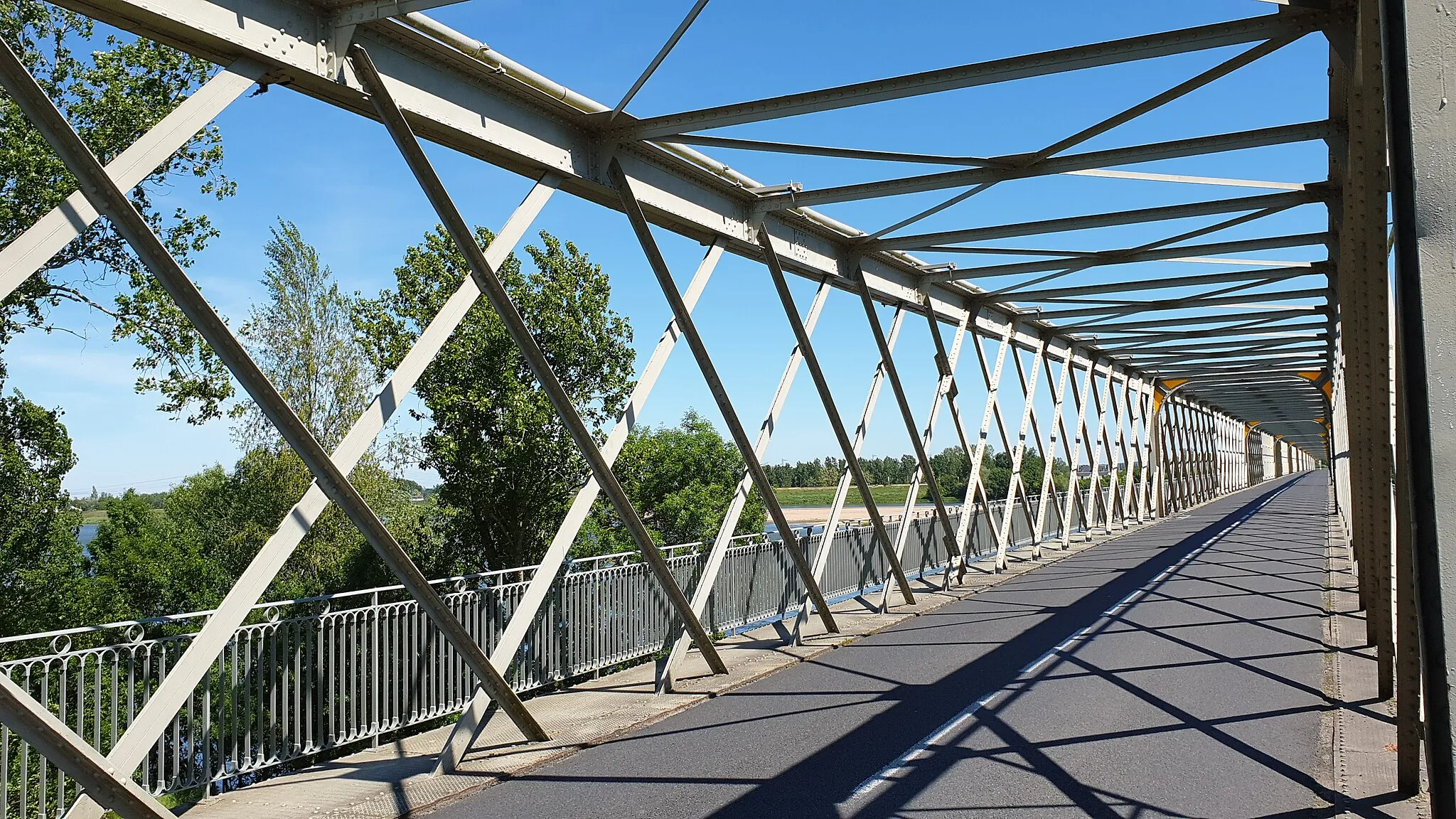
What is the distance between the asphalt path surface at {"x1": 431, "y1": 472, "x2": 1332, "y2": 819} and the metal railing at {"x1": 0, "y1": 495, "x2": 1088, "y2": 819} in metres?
1.71

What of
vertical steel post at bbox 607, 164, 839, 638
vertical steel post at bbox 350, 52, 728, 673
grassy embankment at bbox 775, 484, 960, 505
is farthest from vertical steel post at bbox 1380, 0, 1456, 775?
grassy embankment at bbox 775, 484, 960, 505

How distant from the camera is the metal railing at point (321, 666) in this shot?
620cm

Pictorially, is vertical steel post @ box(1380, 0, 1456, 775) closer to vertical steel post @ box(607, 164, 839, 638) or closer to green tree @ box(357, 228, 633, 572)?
vertical steel post @ box(607, 164, 839, 638)

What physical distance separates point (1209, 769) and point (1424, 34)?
5.61 meters

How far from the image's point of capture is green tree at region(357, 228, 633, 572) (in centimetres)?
2123

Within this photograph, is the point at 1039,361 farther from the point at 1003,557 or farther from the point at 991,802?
the point at 991,802

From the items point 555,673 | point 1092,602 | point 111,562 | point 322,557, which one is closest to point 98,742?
point 555,673

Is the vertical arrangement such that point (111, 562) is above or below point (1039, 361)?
below

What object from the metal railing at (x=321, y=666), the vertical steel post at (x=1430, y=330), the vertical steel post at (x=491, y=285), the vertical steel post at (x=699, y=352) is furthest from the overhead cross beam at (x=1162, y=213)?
the vertical steel post at (x=1430, y=330)

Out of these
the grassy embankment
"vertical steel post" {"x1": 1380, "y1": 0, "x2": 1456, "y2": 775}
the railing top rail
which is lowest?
the grassy embankment

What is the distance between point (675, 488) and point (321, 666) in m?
26.2

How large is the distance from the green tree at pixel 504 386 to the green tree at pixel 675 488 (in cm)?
461

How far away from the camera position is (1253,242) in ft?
45.2

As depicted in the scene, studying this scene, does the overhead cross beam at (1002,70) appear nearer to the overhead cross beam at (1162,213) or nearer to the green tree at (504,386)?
the overhead cross beam at (1162,213)
